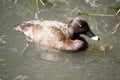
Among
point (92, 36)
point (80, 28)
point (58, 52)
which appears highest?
point (80, 28)

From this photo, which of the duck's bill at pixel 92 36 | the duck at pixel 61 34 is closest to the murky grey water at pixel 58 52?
the duck at pixel 61 34

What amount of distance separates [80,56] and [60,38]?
2.05 feet

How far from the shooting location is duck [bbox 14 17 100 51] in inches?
334

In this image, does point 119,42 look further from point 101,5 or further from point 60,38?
point 101,5

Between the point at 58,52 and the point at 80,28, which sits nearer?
the point at 58,52

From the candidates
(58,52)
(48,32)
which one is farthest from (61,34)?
(58,52)

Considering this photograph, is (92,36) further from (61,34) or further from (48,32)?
(48,32)

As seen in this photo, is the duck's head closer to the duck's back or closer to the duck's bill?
the duck's bill

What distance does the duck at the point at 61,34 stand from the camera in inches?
334

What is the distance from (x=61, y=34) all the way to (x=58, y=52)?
41 centimetres

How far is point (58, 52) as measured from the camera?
8438 mm

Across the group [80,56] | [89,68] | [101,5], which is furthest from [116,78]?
[101,5]

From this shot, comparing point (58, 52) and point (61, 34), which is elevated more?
point (61, 34)

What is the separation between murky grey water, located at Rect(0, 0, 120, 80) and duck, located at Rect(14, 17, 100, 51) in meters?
0.15
